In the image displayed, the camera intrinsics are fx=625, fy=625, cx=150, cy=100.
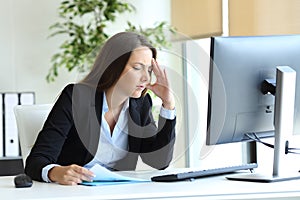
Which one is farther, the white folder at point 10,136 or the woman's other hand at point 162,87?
the white folder at point 10,136

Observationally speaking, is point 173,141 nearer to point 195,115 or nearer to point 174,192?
point 174,192

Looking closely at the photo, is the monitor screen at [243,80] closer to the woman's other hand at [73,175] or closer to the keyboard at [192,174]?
the keyboard at [192,174]

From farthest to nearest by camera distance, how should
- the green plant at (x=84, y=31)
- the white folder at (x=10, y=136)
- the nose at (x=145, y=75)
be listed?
the green plant at (x=84, y=31) → the white folder at (x=10, y=136) → the nose at (x=145, y=75)

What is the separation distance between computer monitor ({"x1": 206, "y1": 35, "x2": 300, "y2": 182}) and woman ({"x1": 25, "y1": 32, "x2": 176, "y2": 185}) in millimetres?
282

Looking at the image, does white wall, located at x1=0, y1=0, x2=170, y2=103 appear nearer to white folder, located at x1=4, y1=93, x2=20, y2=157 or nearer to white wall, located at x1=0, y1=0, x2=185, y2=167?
white wall, located at x1=0, y1=0, x2=185, y2=167

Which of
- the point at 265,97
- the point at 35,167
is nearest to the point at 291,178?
the point at 265,97

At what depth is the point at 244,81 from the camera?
1.85 metres

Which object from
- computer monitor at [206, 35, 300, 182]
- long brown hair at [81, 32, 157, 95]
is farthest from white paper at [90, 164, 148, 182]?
long brown hair at [81, 32, 157, 95]

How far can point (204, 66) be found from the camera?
371 cm

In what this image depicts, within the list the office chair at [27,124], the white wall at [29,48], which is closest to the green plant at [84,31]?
the white wall at [29,48]

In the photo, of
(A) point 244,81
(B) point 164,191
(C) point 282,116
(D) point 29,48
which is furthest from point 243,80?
(D) point 29,48

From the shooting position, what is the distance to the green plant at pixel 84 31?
413 cm

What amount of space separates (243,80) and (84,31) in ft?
8.41

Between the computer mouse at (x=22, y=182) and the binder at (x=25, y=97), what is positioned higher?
the binder at (x=25, y=97)
